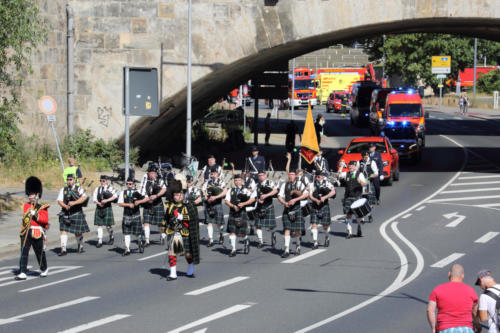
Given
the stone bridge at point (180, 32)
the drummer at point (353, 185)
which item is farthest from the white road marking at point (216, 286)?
the stone bridge at point (180, 32)

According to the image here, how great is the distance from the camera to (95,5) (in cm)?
3231

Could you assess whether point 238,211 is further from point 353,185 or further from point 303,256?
point 353,185

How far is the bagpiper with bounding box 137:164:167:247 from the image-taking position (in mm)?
19344

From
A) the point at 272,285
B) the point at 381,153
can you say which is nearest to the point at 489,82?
the point at 381,153

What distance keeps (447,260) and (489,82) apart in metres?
96.2

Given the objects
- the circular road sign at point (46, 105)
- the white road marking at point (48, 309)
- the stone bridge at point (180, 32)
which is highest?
the stone bridge at point (180, 32)

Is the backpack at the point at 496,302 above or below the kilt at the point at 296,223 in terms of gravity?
above

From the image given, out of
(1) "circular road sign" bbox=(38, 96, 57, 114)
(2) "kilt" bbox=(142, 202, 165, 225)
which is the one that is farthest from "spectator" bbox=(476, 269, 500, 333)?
(1) "circular road sign" bbox=(38, 96, 57, 114)

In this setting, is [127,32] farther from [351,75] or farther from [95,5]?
[351,75]

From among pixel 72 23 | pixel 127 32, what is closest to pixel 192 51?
pixel 127 32

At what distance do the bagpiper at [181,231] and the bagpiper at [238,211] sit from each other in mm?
2713

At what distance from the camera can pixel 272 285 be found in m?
15.0

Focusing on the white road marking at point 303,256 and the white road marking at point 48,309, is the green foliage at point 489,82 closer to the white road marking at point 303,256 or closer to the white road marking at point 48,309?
the white road marking at point 303,256

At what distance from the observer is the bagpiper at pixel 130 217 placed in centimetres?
1844
